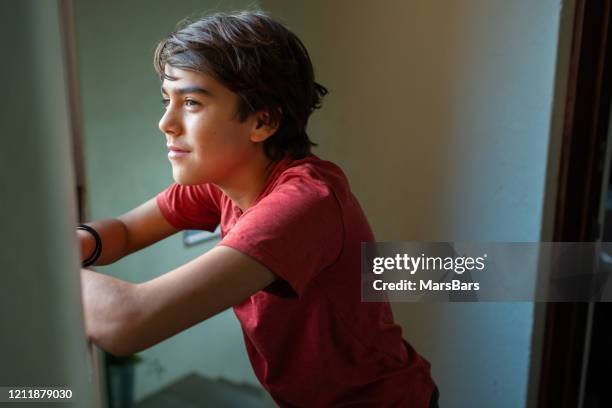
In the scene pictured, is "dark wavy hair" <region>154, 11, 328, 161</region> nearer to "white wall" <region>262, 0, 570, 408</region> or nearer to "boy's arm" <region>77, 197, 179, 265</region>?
"boy's arm" <region>77, 197, 179, 265</region>

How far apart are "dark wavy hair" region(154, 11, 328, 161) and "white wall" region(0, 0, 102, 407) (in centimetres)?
34

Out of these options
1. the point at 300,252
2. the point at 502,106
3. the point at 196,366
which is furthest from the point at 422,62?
the point at 196,366

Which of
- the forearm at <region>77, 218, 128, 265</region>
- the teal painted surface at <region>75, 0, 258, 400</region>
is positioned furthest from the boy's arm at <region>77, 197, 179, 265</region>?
the teal painted surface at <region>75, 0, 258, 400</region>

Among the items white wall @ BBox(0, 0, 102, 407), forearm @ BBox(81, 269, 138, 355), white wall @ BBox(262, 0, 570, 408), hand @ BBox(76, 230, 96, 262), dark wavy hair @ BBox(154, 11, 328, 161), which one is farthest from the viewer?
white wall @ BBox(262, 0, 570, 408)

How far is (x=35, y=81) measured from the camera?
352mm

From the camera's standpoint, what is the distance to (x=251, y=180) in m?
0.83

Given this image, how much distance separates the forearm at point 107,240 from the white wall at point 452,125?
1.84 feet

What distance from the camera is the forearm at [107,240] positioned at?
0.87m

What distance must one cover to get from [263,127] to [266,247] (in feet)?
0.76

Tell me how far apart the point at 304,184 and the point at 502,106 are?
0.71 m

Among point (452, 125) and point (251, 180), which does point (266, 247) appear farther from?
point (452, 125)

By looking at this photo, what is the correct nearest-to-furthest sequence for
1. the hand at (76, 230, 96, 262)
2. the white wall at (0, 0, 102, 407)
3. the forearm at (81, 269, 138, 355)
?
the white wall at (0, 0, 102, 407)
the forearm at (81, 269, 138, 355)
the hand at (76, 230, 96, 262)

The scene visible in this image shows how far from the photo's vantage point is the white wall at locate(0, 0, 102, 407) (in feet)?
1.10

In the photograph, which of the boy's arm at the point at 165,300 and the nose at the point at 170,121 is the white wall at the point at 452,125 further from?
the boy's arm at the point at 165,300
